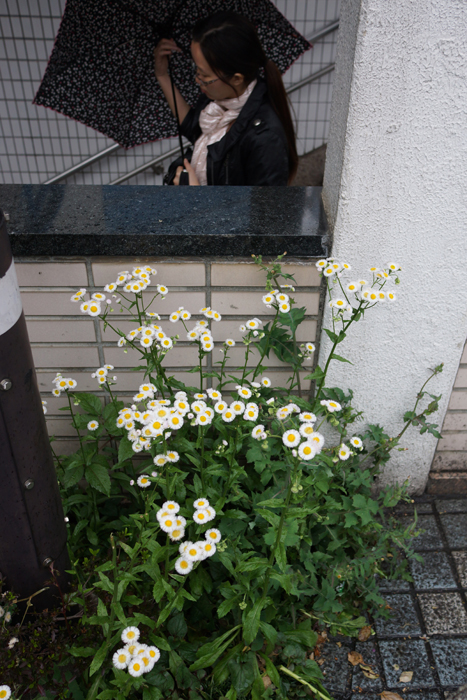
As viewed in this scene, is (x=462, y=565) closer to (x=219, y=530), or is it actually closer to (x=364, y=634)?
(x=364, y=634)

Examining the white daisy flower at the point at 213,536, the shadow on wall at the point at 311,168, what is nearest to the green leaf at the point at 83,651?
the white daisy flower at the point at 213,536

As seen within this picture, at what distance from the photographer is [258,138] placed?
2.75m

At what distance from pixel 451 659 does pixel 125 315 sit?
1.89m

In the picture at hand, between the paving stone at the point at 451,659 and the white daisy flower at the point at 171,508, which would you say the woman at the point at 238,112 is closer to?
the white daisy flower at the point at 171,508

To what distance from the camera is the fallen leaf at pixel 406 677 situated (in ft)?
6.33

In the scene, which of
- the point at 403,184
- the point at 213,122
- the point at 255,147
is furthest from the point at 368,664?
the point at 213,122

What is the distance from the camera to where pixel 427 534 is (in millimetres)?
2488

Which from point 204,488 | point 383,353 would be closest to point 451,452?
point 383,353

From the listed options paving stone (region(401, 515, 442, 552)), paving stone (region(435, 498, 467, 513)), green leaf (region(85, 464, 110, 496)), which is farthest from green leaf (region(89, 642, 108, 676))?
paving stone (region(435, 498, 467, 513))

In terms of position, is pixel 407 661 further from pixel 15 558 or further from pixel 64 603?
pixel 15 558

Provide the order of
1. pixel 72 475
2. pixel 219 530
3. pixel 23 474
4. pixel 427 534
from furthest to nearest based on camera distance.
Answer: pixel 427 534
pixel 72 475
pixel 219 530
pixel 23 474

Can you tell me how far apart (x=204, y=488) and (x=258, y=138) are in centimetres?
190

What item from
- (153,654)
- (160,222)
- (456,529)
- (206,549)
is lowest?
(456,529)

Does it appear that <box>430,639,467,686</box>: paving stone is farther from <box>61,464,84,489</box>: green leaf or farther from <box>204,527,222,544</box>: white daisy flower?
<box>61,464,84,489</box>: green leaf
